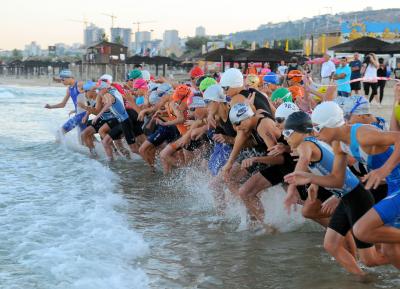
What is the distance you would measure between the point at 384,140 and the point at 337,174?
590 mm

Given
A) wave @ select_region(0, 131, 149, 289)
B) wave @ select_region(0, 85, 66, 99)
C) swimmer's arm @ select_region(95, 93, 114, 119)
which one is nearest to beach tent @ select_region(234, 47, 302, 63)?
swimmer's arm @ select_region(95, 93, 114, 119)

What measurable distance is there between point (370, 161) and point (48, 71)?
350 feet

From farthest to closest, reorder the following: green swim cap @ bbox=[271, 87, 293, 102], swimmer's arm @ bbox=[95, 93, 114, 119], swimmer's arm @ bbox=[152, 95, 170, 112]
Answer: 1. swimmer's arm @ bbox=[95, 93, 114, 119]
2. swimmer's arm @ bbox=[152, 95, 170, 112]
3. green swim cap @ bbox=[271, 87, 293, 102]

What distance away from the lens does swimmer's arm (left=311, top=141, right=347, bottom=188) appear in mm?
4535

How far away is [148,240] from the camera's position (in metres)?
6.43

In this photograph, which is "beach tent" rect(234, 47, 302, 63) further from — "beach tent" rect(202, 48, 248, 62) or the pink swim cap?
the pink swim cap

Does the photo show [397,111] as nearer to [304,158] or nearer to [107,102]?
[304,158]

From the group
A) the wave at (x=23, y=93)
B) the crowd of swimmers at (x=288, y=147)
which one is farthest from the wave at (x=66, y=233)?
the wave at (x=23, y=93)

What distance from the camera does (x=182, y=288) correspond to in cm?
489

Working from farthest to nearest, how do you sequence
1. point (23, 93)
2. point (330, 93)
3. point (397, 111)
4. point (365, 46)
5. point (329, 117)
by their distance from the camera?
1. point (23, 93)
2. point (365, 46)
3. point (330, 93)
4. point (397, 111)
5. point (329, 117)

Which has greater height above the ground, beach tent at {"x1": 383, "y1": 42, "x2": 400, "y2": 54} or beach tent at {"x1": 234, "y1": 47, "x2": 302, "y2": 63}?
beach tent at {"x1": 383, "y1": 42, "x2": 400, "y2": 54}

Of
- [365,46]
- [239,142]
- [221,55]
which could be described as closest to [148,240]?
[239,142]

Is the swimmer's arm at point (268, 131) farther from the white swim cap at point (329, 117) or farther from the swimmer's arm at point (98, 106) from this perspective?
the swimmer's arm at point (98, 106)

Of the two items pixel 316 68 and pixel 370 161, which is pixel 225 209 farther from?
pixel 316 68
